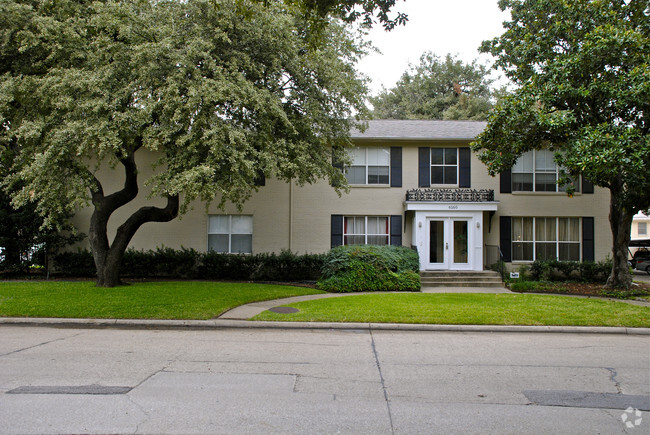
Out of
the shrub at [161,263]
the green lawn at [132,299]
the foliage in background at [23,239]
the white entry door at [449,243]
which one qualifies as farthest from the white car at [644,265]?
the foliage in background at [23,239]

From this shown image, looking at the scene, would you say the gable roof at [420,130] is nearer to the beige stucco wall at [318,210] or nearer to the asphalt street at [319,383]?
the beige stucco wall at [318,210]

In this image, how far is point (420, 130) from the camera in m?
18.9

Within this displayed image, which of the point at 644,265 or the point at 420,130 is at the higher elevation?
the point at 420,130

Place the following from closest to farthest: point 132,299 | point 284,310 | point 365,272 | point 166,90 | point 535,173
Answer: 1. point 284,310
2. point 166,90
3. point 132,299
4. point 365,272
5. point 535,173

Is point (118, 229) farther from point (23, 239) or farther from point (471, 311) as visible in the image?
point (471, 311)

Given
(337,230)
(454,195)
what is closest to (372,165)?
(337,230)

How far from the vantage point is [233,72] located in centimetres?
1130

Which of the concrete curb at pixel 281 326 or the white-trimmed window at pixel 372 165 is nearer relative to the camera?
the concrete curb at pixel 281 326

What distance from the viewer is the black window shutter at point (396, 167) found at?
18250 millimetres

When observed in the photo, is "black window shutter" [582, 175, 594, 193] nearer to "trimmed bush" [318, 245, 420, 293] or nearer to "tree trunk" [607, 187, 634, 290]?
"tree trunk" [607, 187, 634, 290]

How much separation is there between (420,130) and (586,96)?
287 inches

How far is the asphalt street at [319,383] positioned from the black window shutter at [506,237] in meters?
9.60

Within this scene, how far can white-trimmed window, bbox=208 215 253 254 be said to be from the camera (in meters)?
18.5

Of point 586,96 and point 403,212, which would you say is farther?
point 403,212
